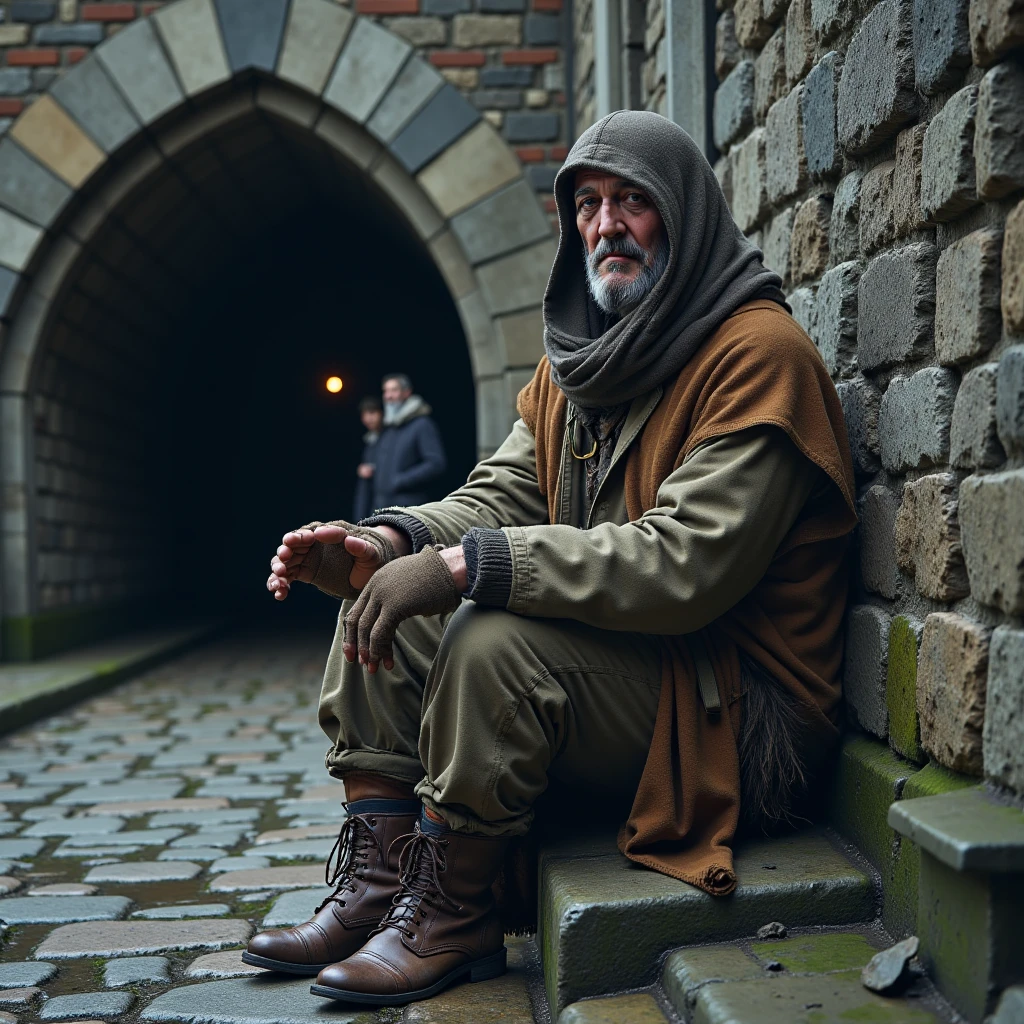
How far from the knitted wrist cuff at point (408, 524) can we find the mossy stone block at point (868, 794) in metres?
0.89

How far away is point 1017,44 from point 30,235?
297 inches

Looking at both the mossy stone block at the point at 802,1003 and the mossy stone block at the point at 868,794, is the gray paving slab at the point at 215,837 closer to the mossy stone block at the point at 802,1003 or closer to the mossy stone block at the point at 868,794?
the mossy stone block at the point at 868,794

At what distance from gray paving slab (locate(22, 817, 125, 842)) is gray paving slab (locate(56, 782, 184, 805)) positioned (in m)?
0.29

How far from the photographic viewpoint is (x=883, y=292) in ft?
7.85

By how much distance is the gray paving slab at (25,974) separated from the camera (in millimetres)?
2468

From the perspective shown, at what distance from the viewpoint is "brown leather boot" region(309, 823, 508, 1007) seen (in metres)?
2.17

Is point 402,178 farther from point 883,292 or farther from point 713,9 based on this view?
point 883,292

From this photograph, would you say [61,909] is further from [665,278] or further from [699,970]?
[665,278]

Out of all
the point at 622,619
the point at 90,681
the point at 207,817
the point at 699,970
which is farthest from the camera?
the point at 90,681

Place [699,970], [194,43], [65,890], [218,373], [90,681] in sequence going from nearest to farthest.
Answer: [699,970] < [65,890] < [90,681] < [194,43] < [218,373]

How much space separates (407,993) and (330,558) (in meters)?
0.78

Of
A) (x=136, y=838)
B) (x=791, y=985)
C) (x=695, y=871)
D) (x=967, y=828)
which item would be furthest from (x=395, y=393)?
(x=967, y=828)

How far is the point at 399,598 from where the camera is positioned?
2139mm

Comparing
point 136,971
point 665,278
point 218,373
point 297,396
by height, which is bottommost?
point 136,971
